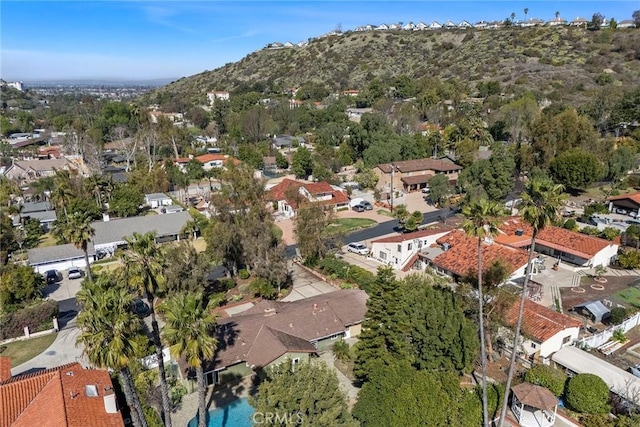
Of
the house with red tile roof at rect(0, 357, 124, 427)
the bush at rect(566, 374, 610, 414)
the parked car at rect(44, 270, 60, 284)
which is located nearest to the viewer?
the house with red tile roof at rect(0, 357, 124, 427)

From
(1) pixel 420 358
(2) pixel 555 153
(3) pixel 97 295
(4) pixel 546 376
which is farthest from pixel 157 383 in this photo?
(2) pixel 555 153

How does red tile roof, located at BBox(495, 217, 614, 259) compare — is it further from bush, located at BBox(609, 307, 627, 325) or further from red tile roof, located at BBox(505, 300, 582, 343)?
red tile roof, located at BBox(505, 300, 582, 343)

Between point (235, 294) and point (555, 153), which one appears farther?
point (555, 153)

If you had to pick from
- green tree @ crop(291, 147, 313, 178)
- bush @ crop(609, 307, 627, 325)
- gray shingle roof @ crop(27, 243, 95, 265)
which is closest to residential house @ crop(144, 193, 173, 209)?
gray shingle roof @ crop(27, 243, 95, 265)

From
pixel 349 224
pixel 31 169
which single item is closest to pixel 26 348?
pixel 349 224

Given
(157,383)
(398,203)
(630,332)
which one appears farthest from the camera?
(398,203)

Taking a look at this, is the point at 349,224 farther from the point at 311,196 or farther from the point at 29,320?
the point at 29,320

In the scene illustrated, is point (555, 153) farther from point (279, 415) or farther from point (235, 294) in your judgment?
point (279, 415)
